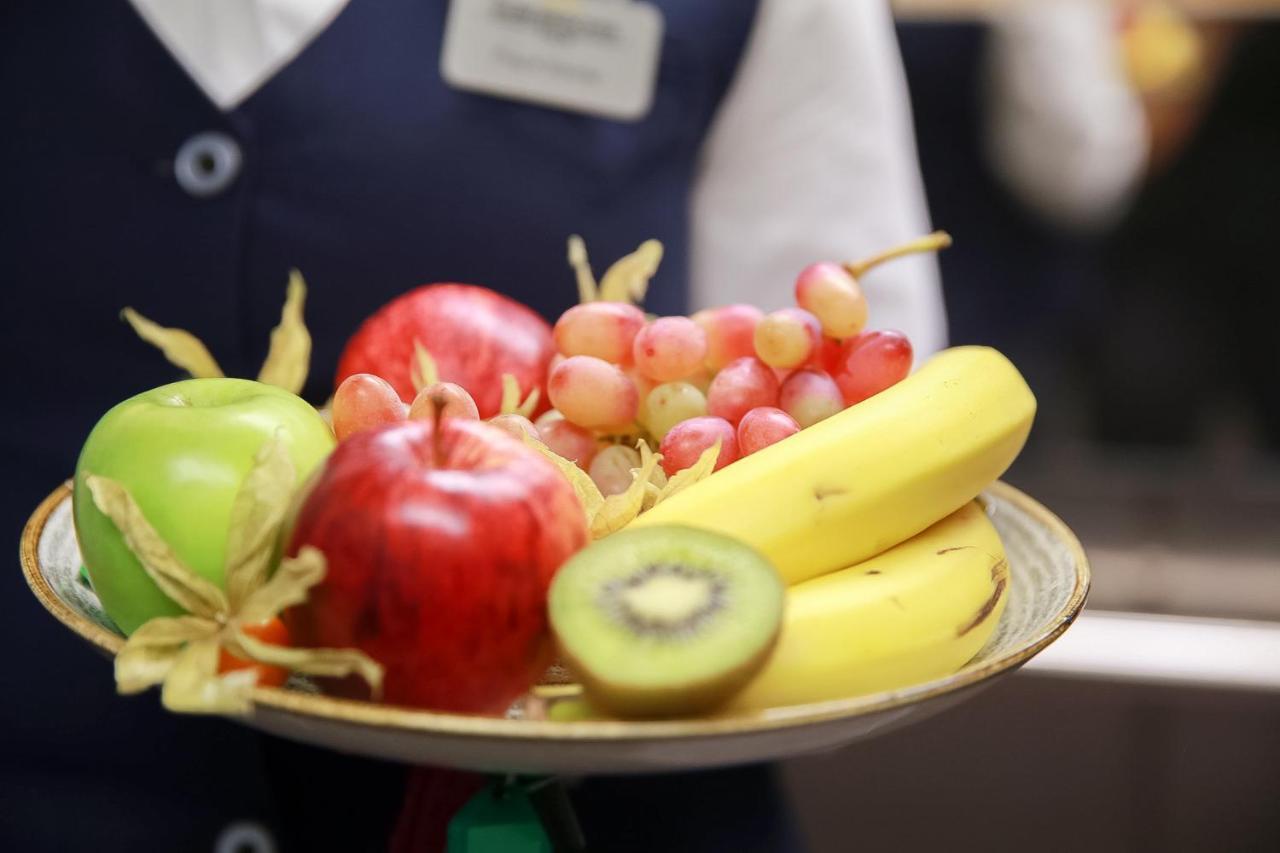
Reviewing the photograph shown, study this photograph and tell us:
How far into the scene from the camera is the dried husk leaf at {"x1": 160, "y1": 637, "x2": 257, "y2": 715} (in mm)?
367

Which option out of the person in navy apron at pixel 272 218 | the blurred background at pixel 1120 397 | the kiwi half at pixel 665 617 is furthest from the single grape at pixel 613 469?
the blurred background at pixel 1120 397

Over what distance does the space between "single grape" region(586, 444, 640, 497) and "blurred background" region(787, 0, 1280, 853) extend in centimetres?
75

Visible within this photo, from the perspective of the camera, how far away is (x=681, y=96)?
2.82 feet

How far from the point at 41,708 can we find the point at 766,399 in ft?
1.85

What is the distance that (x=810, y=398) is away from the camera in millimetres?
532

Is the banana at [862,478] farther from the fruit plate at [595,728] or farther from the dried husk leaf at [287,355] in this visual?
the dried husk leaf at [287,355]

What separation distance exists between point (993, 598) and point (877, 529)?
5cm

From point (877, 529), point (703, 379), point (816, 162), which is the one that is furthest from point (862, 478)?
point (816, 162)

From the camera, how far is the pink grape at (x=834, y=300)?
547mm

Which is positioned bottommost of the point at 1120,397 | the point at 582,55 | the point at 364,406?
the point at 1120,397

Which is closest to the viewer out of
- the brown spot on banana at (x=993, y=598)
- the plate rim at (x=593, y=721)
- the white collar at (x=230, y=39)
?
the plate rim at (x=593, y=721)

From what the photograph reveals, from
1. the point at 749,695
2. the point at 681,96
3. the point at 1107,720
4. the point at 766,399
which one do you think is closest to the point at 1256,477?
the point at 1107,720

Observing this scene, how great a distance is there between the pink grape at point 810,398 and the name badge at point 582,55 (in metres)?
0.38

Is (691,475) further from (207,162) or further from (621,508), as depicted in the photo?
(207,162)
